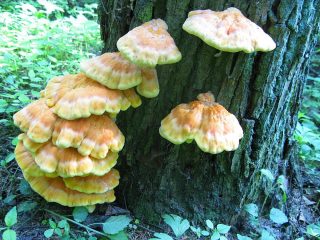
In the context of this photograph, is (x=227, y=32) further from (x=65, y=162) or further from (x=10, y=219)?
(x=10, y=219)

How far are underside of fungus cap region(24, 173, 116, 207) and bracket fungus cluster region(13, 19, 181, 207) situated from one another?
0.40ft

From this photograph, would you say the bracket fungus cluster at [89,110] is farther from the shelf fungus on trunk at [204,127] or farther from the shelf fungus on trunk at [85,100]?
the shelf fungus on trunk at [204,127]

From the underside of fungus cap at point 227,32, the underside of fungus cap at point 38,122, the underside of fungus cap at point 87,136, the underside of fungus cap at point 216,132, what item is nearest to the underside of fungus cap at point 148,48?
the underside of fungus cap at point 227,32

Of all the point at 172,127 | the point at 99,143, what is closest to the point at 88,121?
the point at 99,143

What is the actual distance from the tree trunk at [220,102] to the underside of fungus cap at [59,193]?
570mm

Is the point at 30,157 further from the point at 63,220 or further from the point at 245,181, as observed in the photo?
the point at 245,181

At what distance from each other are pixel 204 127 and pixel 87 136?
864 mm

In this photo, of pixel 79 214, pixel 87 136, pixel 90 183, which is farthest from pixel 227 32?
pixel 79 214

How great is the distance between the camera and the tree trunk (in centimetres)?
278

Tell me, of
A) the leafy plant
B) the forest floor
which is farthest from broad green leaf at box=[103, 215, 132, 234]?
the leafy plant

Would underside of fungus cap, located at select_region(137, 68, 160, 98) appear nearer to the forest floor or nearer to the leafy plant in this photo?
the forest floor

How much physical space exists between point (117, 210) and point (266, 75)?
188 cm

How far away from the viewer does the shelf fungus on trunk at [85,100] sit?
2.55 metres

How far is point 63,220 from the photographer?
9.80ft
